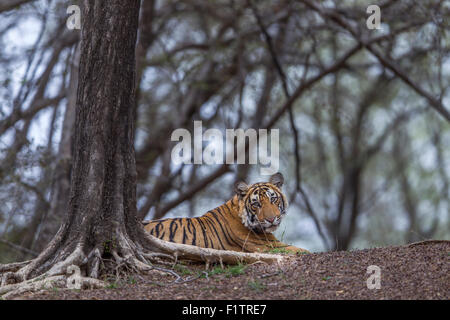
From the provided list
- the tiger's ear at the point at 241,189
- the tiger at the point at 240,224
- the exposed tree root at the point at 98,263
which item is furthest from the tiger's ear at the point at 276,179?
the exposed tree root at the point at 98,263

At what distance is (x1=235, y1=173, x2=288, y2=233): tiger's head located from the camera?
298 inches

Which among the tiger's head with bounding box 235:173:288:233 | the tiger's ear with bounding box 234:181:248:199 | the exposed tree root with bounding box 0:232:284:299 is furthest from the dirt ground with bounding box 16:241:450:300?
the tiger's ear with bounding box 234:181:248:199

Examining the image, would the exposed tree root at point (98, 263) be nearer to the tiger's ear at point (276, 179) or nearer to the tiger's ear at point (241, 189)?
the tiger's ear at point (241, 189)

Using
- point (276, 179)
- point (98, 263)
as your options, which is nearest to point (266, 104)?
point (276, 179)

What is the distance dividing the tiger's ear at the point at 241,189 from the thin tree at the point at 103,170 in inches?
68.6

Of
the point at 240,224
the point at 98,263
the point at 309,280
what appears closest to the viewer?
the point at 309,280

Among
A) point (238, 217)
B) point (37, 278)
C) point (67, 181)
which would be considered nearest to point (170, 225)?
point (238, 217)

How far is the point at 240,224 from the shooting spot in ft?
25.4

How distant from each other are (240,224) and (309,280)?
2535 millimetres

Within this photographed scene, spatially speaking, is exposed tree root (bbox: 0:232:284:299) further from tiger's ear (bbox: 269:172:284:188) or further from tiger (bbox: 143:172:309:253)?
tiger's ear (bbox: 269:172:284:188)

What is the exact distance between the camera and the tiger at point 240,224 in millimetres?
7250

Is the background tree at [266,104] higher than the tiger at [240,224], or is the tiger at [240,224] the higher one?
the background tree at [266,104]

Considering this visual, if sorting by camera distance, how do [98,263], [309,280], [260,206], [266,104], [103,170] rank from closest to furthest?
[309,280], [98,263], [103,170], [260,206], [266,104]

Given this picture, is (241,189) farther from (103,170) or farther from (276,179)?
(103,170)
